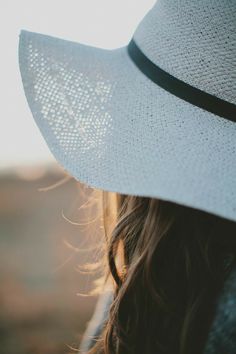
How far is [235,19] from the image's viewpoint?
3.37 ft

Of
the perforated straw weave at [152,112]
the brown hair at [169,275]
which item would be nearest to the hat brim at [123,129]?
the perforated straw weave at [152,112]

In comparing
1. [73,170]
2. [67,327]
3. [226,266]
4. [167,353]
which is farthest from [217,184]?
[67,327]

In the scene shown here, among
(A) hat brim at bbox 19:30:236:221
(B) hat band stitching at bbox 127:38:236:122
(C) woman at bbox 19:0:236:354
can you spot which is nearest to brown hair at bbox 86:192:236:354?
(C) woman at bbox 19:0:236:354

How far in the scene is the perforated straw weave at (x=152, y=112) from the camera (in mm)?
956

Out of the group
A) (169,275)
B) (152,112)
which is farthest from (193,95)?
(169,275)

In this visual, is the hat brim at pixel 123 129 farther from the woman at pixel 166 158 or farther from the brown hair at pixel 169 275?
the brown hair at pixel 169 275

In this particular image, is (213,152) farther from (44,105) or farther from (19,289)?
(19,289)

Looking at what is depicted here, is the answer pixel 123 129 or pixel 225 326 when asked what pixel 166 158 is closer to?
pixel 123 129

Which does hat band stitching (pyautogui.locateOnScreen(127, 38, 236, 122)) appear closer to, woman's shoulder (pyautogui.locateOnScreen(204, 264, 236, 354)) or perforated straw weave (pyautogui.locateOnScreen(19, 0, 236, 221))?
perforated straw weave (pyautogui.locateOnScreen(19, 0, 236, 221))

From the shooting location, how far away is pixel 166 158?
39.2 inches

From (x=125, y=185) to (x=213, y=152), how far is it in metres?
0.24

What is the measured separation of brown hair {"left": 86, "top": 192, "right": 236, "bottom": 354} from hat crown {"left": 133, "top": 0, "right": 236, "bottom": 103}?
328mm

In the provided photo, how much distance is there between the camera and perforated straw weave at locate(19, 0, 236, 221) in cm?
96

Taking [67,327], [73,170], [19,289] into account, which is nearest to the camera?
[73,170]
